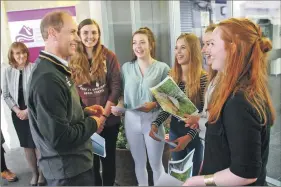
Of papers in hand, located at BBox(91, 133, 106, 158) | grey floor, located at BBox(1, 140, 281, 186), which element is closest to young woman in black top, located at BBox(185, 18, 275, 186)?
grey floor, located at BBox(1, 140, 281, 186)

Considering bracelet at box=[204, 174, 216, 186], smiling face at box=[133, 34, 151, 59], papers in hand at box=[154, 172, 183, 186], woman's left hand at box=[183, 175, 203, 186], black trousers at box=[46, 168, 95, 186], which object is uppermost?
smiling face at box=[133, 34, 151, 59]

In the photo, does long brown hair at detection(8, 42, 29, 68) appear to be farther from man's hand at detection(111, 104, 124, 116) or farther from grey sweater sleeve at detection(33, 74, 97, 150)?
man's hand at detection(111, 104, 124, 116)

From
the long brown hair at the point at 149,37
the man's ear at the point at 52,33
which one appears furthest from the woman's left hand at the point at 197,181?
the man's ear at the point at 52,33

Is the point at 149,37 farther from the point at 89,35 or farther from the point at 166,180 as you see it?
the point at 166,180

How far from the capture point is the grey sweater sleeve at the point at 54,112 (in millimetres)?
1148

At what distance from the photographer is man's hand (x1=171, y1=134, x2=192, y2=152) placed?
1.39 meters

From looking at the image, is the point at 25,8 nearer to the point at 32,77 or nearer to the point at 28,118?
the point at 32,77

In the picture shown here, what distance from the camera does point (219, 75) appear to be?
3.77ft

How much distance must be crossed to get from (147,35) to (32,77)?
0.62 m

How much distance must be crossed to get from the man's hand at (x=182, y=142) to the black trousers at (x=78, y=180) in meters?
0.47

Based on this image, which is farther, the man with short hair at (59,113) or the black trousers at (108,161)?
the black trousers at (108,161)

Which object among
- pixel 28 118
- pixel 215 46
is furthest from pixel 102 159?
pixel 215 46

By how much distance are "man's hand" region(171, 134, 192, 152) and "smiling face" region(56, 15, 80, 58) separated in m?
0.72

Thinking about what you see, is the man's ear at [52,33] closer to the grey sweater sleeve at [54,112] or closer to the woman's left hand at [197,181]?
the grey sweater sleeve at [54,112]
